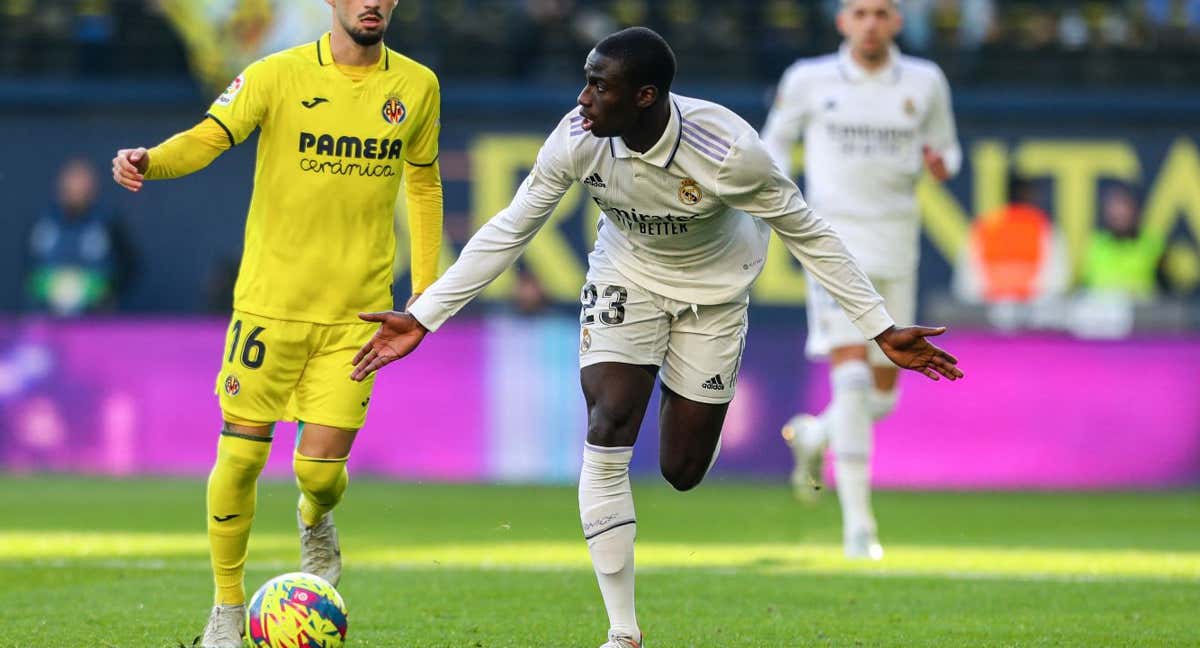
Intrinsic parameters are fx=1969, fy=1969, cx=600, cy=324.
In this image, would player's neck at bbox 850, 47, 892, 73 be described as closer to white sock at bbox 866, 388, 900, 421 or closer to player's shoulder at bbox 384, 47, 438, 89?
white sock at bbox 866, 388, 900, 421

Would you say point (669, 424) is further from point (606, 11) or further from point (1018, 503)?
point (606, 11)

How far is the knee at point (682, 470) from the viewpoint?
713 centimetres

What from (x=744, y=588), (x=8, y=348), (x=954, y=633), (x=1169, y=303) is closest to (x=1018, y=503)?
(x=1169, y=303)

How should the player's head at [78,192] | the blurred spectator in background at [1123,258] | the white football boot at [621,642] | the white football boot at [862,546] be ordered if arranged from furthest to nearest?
the blurred spectator in background at [1123,258] → the player's head at [78,192] → the white football boot at [862,546] → the white football boot at [621,642]

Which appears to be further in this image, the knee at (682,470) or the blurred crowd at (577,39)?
the blurred crowd at (577,39)

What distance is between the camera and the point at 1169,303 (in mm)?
16391

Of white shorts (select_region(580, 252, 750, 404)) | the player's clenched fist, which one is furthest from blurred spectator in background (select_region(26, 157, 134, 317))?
white shorts (select_region(580, 252, 750, 404))

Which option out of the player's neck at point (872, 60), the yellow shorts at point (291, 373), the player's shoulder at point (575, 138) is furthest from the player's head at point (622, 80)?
the player's neck at point (872, 60)

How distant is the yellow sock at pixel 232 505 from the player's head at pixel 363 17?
4.92 ft

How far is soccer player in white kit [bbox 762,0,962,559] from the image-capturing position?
33.5 feet

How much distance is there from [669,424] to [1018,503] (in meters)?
7.48

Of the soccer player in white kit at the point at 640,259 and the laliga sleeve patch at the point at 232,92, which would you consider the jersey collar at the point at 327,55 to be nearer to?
the laliga sleeve patch at the point at 232,92

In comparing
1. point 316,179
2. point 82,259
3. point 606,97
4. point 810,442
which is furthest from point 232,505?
point 82,259

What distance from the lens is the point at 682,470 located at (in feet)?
23.5
